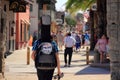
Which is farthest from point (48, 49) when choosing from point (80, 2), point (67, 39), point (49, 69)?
point (80, 2)

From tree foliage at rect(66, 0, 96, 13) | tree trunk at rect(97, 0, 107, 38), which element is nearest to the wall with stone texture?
tree trunk at rect(97, 0, 107, 38)

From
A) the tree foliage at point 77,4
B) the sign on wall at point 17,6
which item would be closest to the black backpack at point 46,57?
the sign on wall at point 17,6

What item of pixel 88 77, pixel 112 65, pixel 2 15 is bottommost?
pixel 88 77

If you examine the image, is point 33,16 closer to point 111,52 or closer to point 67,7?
point 67,7

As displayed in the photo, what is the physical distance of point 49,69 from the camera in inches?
387

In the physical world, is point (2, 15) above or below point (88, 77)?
above

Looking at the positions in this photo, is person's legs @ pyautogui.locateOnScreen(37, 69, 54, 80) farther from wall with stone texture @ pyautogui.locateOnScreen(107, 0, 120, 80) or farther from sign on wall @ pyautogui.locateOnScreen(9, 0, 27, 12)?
sign on wall @ pyautogui.locateOnScreen(9, 0, 27, 12)

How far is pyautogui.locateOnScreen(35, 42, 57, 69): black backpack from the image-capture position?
9.82m

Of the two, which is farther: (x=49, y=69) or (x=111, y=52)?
(x=49, y=69)

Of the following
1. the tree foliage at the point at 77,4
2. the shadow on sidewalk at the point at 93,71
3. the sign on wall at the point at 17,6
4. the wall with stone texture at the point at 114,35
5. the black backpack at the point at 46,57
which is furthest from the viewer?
the tree foliage at the point at 77,4

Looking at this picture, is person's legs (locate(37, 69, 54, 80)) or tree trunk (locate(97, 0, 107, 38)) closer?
person's legs (locate(37, 69, 54, 80))

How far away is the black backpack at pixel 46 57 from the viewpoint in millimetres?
9820

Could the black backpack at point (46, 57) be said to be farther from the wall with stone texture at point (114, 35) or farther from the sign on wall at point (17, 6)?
the sign on wall at point (17, 6)

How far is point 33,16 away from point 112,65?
182 ft
